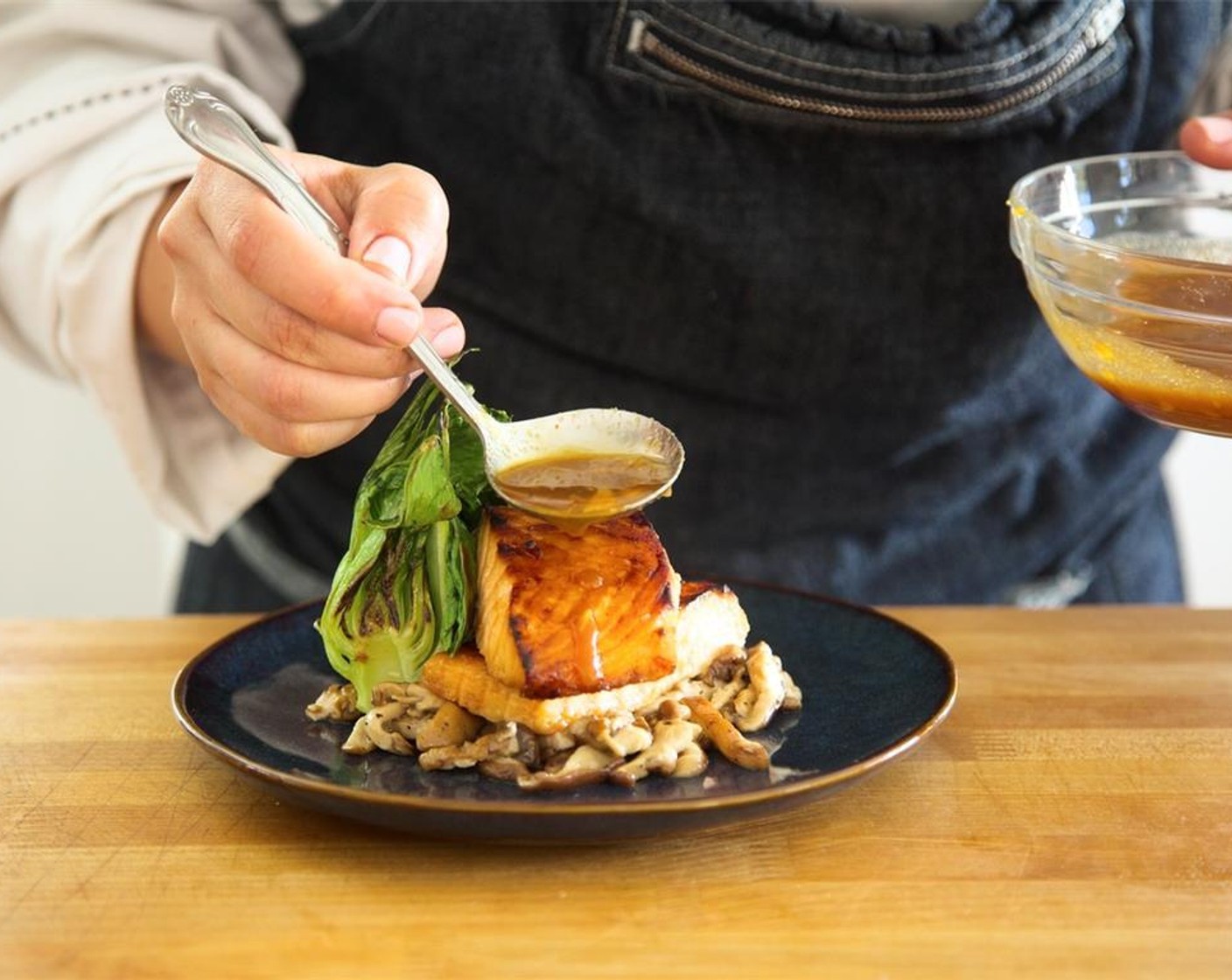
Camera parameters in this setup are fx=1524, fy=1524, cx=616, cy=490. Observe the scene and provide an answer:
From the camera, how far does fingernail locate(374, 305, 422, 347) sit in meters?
1.11

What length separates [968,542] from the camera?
1999mm

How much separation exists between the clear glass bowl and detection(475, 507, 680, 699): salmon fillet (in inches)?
17.6

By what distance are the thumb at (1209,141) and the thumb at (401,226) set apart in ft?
2.45

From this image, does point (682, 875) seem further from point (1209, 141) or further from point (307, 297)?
point (1209, 141)

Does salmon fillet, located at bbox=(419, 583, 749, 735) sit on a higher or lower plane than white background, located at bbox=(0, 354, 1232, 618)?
higher

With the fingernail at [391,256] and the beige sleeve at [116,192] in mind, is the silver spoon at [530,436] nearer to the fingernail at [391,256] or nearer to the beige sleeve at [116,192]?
the fingernail at [391,256]

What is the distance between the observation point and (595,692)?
1105mm

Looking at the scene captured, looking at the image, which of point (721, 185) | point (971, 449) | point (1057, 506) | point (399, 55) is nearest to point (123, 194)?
point (399, 55)

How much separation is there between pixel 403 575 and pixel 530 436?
159 mm

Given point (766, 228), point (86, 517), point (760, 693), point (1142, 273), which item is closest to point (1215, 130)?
point (1142, 273)

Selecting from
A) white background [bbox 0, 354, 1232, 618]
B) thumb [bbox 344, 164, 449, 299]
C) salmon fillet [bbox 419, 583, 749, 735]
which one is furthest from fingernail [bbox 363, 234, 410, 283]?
white background [bbox 0, 354, 1232, 618]

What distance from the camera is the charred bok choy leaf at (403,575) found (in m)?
1.15

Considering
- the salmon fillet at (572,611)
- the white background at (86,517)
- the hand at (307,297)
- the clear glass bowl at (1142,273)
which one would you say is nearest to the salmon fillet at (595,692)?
the salmon fillet at (572,611)

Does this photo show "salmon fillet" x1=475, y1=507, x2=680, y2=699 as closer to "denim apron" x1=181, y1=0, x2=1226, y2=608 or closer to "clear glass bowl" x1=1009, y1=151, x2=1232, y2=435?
"clear glass bowl" x1=1009, y1=151, x2=1232, y2=435
